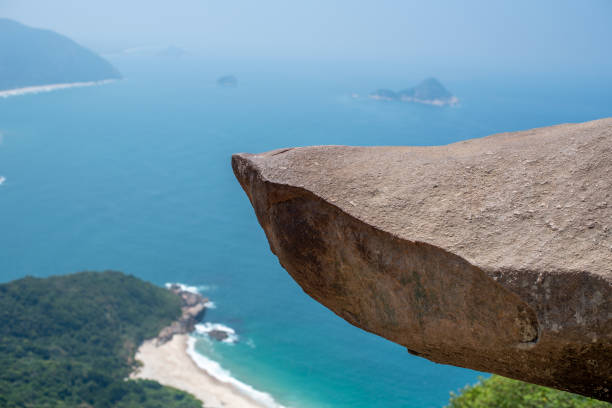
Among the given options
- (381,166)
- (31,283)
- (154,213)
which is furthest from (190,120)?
(381,166)

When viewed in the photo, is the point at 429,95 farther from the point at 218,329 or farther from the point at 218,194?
the point at 218,329

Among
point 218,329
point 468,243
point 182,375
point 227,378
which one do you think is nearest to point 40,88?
point 218,329

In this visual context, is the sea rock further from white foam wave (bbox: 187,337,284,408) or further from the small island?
the small island

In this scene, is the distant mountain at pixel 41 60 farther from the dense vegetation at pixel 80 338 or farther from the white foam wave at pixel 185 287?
the dense vegetation at pixel 80 338

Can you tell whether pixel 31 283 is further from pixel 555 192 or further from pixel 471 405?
pixel 555 192

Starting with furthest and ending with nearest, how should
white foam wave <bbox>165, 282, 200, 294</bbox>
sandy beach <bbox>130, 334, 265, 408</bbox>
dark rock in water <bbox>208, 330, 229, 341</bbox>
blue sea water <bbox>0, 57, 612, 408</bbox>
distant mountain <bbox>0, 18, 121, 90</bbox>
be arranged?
distant mountain <bbox>0, 18, 121, 90</bbox>, white foam wave <bbox>165, 282, 200, 294</bbox>, dark rock in water <bbox>208, 330, 229, 341</bbox>, blue sea water <bbox>0, 57, 612, 408</bbox>, sandy beach <bbox>130, 334, 265, 408</bbox>

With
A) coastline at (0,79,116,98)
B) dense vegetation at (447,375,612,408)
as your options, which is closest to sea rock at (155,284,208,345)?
dense vegetation at (447,375,612,408)
